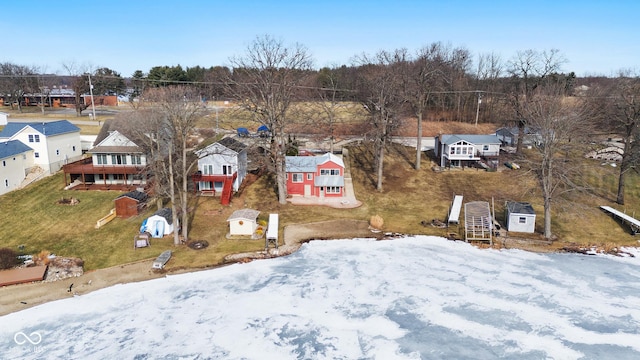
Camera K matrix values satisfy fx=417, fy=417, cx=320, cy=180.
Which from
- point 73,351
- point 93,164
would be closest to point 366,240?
point 73,351

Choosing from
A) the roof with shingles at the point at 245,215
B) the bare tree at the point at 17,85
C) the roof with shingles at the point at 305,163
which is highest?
the bare tree at the point at 17,85

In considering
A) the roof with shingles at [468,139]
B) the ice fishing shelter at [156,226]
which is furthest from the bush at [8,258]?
the roof with shingles at [468,139]

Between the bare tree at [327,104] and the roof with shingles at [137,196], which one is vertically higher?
the bare tree at [327,104]

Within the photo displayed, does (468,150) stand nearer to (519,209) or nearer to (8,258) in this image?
(519,209)

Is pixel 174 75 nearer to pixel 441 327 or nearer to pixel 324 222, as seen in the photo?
pixel 324 222

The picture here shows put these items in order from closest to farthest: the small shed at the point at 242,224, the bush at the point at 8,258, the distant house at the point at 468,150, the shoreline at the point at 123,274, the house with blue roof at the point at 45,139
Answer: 1. the shoreline at the point at 123,274
2. the bush at the point at 8,258
3. the small shed at the point at 242,224
4. the house with blue roof at the point at 45,139
5. the distant house at the point at 468,150

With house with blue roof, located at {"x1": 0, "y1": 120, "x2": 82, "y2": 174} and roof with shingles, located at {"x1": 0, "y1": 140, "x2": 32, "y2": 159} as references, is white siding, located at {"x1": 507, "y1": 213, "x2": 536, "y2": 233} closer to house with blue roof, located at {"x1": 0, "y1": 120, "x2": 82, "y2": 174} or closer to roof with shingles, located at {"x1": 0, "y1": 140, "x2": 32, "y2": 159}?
roof with shingles, located at {"x1": 0, "y1": 140, "x2": 32, "y2": 159}

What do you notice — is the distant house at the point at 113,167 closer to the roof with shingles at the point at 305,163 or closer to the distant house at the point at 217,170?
the distant house at the point at 217,170
